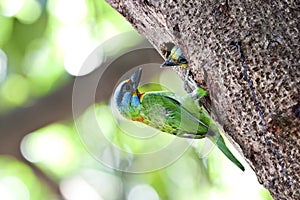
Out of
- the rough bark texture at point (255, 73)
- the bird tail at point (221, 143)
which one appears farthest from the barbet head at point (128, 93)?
the rough bark texture at point (255, 73)

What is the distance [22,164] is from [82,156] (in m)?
0.36

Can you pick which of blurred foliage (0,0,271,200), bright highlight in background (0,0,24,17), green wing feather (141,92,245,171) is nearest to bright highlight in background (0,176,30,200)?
blurred foliage (0,0,271,200)

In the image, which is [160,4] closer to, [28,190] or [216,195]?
[216,195]

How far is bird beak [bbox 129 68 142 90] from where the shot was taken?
1.62 metres

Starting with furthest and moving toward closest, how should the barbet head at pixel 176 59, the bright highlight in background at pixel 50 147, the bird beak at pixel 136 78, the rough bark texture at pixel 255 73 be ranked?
the bright highlight in background at pixel 50 147
the bird beak at pixel 136 78
the barbet head at pixel 176 59
the rough bark texture at pixel 255 73

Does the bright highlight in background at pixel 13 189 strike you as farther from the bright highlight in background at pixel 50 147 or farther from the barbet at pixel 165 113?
the barbet at pixel 165 113

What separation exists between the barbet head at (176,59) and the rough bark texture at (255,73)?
5.5 inches

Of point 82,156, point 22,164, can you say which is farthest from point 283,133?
point 82,156

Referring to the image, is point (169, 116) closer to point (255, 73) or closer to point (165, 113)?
point (165, 113)

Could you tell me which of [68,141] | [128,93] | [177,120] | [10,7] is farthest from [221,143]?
[10,7]

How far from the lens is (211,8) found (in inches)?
41.1

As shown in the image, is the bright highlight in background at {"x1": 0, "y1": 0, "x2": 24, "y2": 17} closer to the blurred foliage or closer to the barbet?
the blurred foliage

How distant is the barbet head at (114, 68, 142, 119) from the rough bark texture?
1.80 ft

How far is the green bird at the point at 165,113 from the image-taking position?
52.0 inches
